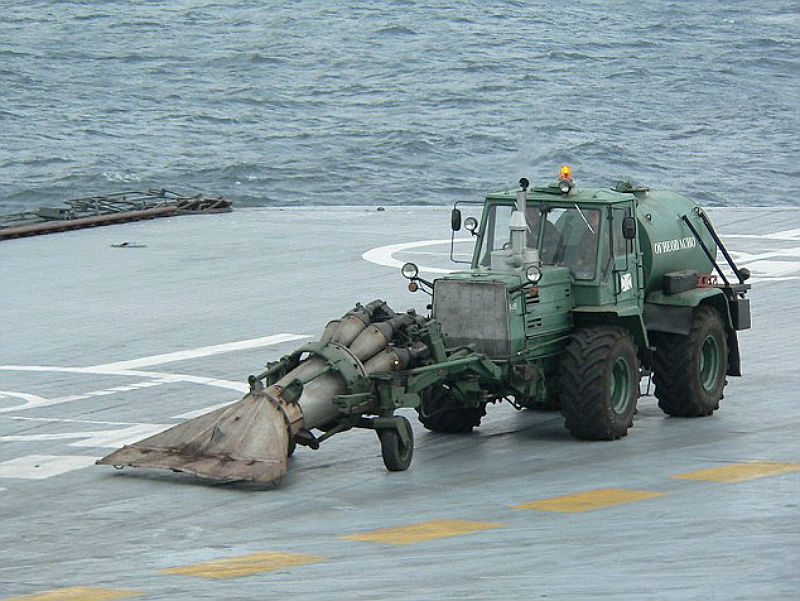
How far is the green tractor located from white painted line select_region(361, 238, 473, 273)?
12.6 meters

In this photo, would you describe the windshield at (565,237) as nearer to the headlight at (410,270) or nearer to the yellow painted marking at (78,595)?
the headlight at (410,270)

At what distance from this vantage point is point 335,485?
19.0 meters

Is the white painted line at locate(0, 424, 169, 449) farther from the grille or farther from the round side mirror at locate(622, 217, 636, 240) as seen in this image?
the round side mirror at locate(622, 217, 636, 240)

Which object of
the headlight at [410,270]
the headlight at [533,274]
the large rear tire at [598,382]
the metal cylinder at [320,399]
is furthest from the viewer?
the large rear tire at [598,382]

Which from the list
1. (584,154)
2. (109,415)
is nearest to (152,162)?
(584,154)

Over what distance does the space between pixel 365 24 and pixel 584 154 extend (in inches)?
1402

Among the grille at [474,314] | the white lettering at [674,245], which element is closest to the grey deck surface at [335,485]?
the grille at [474,314]

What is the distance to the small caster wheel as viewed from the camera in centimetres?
1936

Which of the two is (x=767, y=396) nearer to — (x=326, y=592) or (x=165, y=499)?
(x=165, y=499)

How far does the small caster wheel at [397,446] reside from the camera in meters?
19.4

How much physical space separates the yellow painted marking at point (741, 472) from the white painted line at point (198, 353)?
1028cm

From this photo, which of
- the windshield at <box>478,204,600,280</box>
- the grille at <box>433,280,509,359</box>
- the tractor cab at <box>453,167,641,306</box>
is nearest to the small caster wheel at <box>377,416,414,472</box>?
the grille at <box>433,280,509,359</box>

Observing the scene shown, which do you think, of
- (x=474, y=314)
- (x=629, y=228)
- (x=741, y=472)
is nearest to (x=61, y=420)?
(x=474, y=314)

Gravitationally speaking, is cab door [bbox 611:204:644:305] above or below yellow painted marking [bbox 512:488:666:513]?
above
